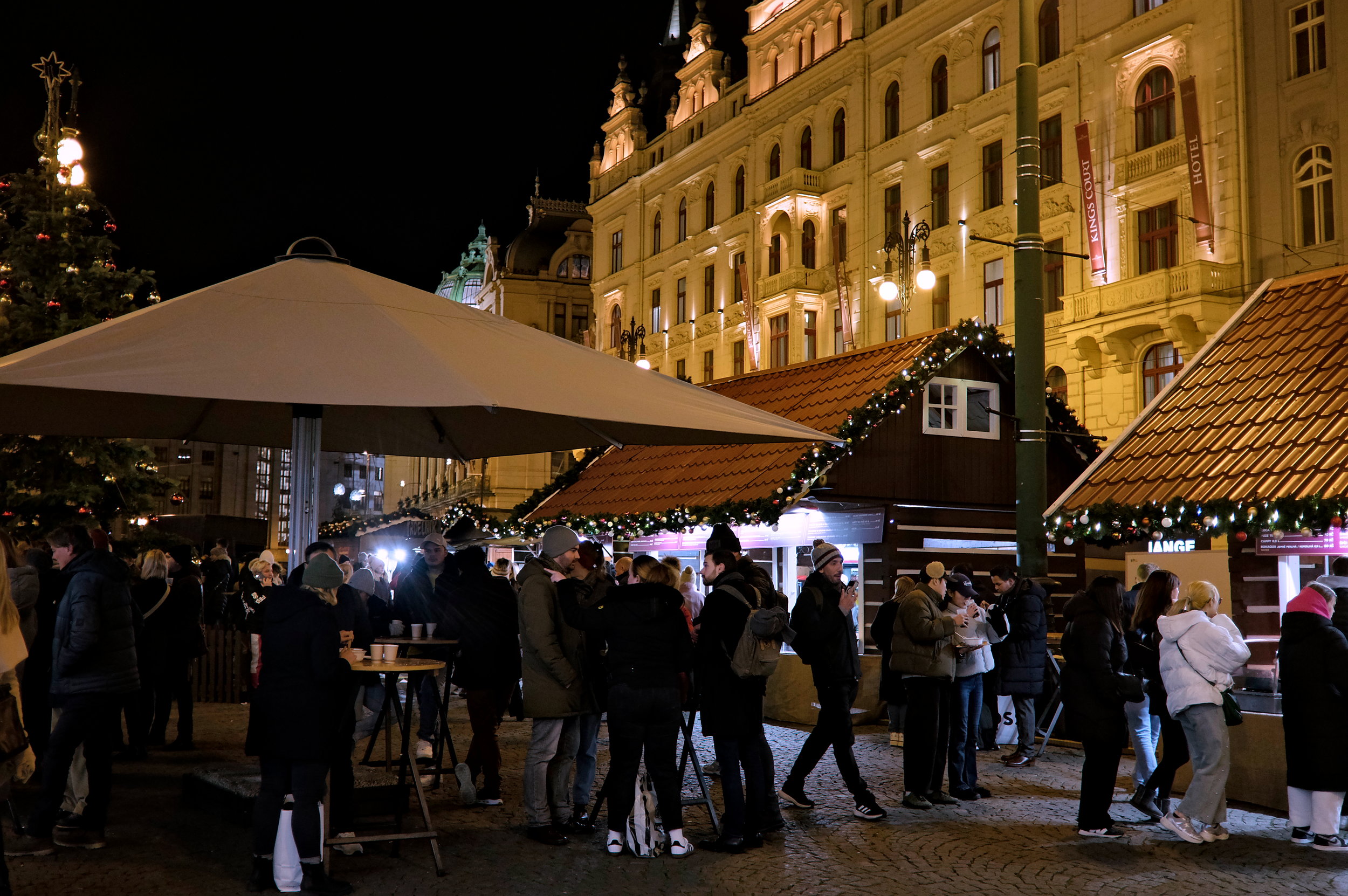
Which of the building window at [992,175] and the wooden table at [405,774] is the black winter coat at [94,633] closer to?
the wooden table at [405,774]

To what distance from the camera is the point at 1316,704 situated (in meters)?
8.04

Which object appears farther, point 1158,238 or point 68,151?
point 1158,238

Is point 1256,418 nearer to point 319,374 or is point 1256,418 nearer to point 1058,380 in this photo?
point 319,374

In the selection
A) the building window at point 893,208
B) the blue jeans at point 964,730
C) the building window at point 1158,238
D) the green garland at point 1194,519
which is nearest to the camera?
the blue jeans at point 964,730

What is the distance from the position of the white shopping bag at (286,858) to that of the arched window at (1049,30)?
3121cm

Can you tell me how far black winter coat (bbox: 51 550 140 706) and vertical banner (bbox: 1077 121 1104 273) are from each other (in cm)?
2559

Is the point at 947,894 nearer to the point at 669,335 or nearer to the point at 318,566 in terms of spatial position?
the point at 318,566

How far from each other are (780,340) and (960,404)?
24326 mm

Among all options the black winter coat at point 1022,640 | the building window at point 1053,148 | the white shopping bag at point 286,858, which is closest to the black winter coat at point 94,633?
the white shopping bag at point 286,858

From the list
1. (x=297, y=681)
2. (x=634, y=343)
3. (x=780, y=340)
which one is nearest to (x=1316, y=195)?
(x=634, y=343)

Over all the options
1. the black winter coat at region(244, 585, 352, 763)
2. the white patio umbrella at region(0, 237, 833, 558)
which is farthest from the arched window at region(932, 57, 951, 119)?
the black winter coat at region(244, 585, 352, 763)

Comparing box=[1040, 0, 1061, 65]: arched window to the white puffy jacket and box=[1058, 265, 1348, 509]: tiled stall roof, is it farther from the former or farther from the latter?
the white puffy jacket

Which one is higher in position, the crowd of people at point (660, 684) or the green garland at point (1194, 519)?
the green garland at point (1194, 519)

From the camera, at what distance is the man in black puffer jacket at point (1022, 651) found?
38.0 feet
